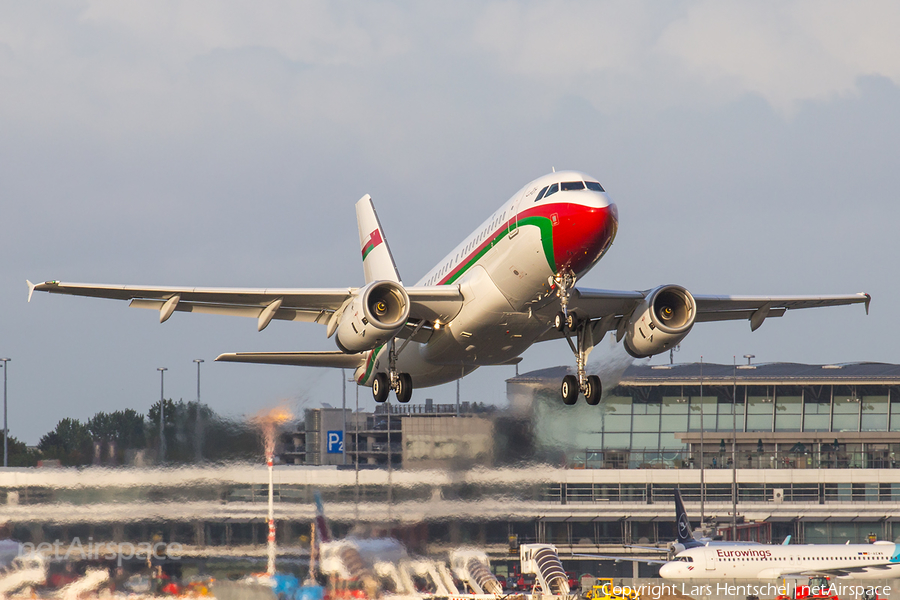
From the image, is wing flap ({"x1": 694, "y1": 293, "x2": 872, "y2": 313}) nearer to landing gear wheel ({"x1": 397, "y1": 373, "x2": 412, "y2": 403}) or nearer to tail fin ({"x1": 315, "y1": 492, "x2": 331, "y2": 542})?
landing gear wheel ({"x1": 397, "y1": 373, "x2": 412, "y2": 403})

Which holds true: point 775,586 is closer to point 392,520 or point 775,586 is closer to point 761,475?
point 761,475

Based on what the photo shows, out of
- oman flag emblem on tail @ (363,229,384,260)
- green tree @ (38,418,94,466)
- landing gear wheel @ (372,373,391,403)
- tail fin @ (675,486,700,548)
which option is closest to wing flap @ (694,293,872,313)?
landing gear wheel @ (372,373,391,403)

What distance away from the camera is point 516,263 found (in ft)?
78.6

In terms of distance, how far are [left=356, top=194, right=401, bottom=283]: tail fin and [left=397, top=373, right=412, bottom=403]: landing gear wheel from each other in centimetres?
728

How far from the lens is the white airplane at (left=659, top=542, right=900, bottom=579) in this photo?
46562 millimetres

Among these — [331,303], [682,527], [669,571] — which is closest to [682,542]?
[682,527]

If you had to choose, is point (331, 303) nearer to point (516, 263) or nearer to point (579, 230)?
point (516, 263)

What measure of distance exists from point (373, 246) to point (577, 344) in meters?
12.1

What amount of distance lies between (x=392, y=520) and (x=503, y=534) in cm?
424

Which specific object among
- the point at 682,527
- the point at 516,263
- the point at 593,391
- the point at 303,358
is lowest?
the point at 682,527

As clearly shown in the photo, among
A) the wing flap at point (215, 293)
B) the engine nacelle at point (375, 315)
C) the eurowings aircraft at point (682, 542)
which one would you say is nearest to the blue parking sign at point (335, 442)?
the wing flap at point (215, 293)

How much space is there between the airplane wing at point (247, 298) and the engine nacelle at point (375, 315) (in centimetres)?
47

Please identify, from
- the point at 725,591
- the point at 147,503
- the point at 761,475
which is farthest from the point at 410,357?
the point at 761,475

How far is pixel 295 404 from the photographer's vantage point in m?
33.1
